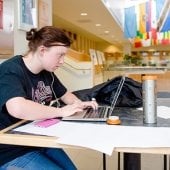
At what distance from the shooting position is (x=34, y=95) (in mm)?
1443

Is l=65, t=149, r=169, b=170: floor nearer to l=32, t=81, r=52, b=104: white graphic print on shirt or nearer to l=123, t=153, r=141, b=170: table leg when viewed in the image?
l=123, t=153, r=141, b=170: table leg

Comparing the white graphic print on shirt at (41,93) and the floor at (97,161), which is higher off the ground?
the white graphic print on shirt at (41,93)

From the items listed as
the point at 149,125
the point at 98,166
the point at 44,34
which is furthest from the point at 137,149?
the point at 98,166

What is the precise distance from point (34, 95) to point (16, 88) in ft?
0.72

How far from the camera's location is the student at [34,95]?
1200mm

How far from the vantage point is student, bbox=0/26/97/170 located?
1.20 meters

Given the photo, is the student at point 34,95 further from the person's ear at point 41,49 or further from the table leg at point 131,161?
the table leg at point 131,161

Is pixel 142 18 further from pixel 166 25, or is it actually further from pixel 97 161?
pixel 97 161

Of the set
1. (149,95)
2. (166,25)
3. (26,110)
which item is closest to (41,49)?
(26,110)

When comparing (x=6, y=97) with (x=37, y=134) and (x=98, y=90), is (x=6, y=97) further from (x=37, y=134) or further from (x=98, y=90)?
(x=98, y=90)

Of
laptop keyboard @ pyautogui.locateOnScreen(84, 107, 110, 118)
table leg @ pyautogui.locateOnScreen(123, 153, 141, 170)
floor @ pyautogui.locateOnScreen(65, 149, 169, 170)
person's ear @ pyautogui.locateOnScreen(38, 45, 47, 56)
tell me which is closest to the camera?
laptop keyboard @ pyautogui.locateOnScreen(84, 107, 110, 118)

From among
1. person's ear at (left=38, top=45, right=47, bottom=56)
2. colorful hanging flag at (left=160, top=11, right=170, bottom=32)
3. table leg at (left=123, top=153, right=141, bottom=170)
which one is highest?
colorful hanging flag at (left=160, top=11, right=170, bottom=32)

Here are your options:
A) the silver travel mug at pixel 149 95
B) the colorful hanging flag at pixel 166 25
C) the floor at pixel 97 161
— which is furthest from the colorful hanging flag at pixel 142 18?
the silver travel mug at pixel 149 95

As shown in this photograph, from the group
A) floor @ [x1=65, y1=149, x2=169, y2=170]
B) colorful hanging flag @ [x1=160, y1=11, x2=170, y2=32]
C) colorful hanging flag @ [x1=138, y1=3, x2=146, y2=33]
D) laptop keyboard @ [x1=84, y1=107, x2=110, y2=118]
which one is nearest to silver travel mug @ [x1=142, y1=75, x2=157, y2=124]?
laptop keyboard @ [x1=84, y1=107, x2=110, y2=118]
